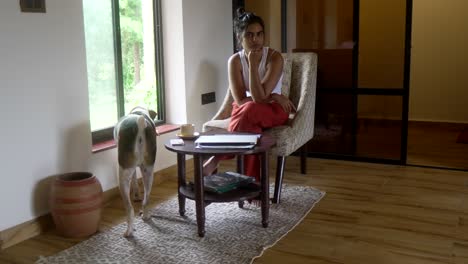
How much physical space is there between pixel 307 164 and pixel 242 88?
43.5 inches

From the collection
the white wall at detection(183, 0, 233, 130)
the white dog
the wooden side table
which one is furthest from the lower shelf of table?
the white wall at detection(183, 0, 233, 130)

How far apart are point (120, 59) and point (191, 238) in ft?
4.60

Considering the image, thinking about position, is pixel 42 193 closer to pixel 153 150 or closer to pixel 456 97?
pixel 153 150

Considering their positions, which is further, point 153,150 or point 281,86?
point 281,86

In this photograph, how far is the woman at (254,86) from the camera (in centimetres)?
Answer: 306

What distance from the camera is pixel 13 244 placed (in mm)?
2557

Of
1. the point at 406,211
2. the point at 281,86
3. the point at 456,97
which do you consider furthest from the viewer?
the point at 456,97

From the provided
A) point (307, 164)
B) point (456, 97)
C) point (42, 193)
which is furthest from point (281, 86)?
point (456, 97)

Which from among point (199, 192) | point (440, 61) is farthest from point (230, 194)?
point (440, 61)

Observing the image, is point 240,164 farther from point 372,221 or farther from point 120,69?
point 120,69

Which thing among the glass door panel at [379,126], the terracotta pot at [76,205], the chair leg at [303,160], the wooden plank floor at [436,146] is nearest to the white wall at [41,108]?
the terracotta pot at [76,205]

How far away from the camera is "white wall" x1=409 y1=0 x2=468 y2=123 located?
17.1 feet

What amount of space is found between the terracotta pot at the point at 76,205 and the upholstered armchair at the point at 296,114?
1.01 m

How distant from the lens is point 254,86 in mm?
3096
